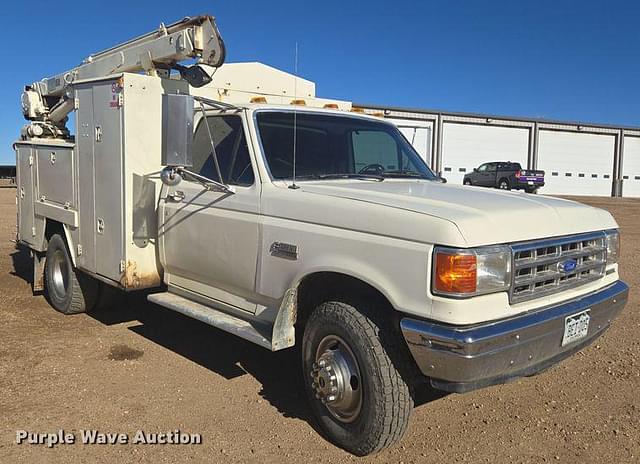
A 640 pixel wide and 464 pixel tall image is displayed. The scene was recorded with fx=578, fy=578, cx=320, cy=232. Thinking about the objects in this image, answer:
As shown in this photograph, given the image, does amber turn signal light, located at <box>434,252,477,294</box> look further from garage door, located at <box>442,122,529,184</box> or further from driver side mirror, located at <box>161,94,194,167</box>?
garage door, located at <box>442,122,529,184</box>

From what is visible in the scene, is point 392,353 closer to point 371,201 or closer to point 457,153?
point 371,201

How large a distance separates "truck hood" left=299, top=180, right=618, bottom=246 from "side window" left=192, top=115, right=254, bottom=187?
531 mm

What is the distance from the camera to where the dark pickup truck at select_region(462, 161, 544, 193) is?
29484mm

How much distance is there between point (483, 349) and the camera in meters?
2.93

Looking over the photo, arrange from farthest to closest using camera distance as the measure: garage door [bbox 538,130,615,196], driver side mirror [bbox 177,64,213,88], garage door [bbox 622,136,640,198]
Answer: garage door [bbox 622,136,640,198] < garage door [bbox 538,130,615,196] < driver side mirror [bbox 177,64,213,88]

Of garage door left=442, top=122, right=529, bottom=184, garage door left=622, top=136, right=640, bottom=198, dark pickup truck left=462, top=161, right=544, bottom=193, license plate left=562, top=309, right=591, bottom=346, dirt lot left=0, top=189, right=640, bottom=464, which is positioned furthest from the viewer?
garage door left=622, top=136, right=640, bottom=198

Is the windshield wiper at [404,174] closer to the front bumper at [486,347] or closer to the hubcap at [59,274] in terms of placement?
the front bumper at [486,347]

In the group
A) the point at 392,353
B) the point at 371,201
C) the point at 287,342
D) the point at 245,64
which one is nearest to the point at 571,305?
the point at 392,353

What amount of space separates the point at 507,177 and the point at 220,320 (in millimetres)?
27923

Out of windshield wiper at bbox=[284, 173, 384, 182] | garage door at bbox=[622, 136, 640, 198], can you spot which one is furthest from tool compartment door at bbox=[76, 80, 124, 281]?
garage door at bbox=[622, 136, 640, 198]

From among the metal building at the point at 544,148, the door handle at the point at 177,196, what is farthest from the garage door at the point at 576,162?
the door handle at the point at 177,196

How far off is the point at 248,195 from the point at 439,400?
205 cm

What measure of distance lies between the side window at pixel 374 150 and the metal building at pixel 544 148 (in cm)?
2649

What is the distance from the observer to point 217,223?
170 inches
